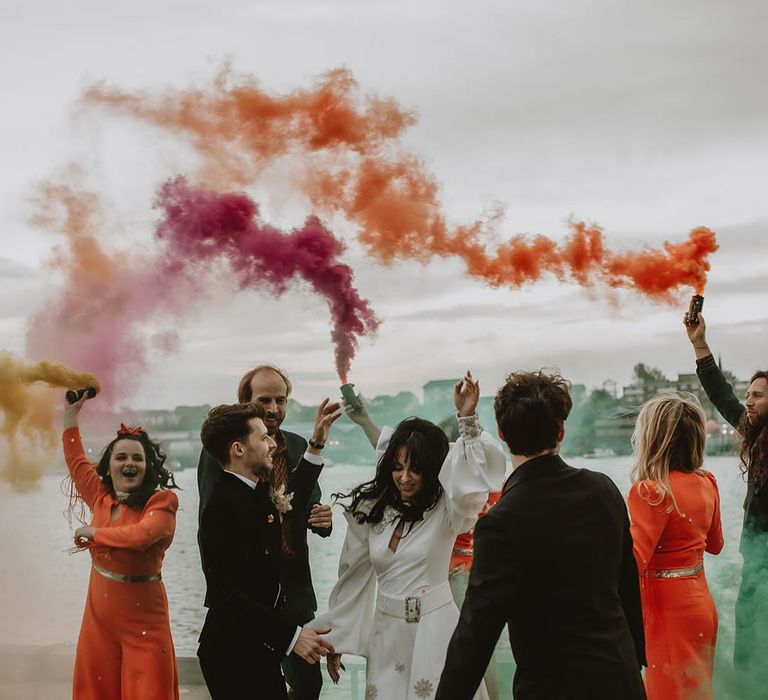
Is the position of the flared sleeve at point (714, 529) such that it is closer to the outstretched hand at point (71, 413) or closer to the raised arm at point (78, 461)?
the raised arm at point (78, 461)

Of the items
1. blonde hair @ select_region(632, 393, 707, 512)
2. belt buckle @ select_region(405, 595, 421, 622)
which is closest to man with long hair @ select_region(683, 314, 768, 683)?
blonde hair @ select_region(632, 393, 707, 512)

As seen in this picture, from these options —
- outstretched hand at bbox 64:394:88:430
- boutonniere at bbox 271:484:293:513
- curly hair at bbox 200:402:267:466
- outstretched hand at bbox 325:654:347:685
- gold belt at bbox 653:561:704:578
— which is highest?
outstretched hand at bbox 64:394:88:430

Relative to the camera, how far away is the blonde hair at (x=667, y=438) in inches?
166

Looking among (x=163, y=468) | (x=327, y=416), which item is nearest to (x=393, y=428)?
(x=327, y=416)

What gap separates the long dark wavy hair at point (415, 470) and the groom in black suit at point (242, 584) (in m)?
0.40

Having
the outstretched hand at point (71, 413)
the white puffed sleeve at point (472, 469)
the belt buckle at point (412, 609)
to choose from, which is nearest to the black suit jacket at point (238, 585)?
the belt buckle at point (412, 609)

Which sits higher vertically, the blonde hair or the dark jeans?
the blonde hair

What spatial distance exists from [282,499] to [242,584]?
0.86 m

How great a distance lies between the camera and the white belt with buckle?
380 centimetres

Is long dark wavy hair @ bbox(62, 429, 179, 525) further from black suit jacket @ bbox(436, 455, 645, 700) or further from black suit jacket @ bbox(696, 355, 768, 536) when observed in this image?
black suit jacket @ bbox(696, 355, 768, 536)

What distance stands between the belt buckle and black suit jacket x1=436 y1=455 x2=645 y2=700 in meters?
0.98

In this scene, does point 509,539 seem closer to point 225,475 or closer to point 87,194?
point 225,475

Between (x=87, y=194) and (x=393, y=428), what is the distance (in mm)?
3537

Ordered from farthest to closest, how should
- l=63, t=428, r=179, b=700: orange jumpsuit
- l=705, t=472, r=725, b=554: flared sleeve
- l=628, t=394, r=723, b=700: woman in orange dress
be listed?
l=63, t=428, r=179, b=700: orange jumpsuit, l=705, t=472, r=725, b=554: flared sleeve, l=628, t=394, r=723, b=700: woman in orange dress
